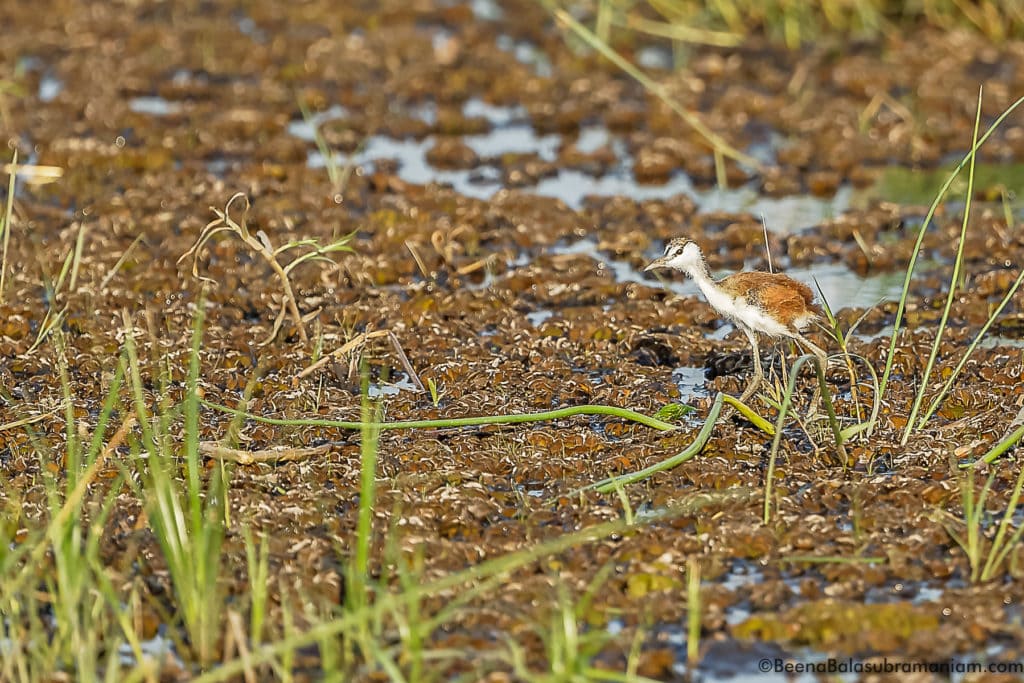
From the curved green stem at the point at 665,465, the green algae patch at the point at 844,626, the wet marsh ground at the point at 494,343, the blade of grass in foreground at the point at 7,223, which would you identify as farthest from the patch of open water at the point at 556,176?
the green algae patch at the point at 844,626

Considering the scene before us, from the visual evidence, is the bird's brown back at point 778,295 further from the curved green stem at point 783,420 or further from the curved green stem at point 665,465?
the curved green stem at point 665,465

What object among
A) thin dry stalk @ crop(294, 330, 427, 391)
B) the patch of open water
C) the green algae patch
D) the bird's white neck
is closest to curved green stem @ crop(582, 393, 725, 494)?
the bird's white neck

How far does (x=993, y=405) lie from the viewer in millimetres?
6742

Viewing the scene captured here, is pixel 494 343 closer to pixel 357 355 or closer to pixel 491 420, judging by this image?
pixel 357 355

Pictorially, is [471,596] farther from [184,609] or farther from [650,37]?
[650,37]

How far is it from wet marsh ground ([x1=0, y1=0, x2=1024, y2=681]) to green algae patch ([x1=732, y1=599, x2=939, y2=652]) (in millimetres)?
15

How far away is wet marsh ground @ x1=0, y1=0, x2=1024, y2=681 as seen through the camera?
5.07 m

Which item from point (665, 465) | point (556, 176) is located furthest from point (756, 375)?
point (556, 176)

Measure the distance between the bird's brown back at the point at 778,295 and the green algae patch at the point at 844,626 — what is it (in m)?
1.67

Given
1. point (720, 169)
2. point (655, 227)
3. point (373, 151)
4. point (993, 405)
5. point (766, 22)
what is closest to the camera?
point (993, 405)

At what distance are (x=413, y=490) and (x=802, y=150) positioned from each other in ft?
18.7

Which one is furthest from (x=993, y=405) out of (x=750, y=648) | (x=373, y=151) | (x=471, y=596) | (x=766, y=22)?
(x=766, y=22)

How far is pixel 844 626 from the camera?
16.5 feet

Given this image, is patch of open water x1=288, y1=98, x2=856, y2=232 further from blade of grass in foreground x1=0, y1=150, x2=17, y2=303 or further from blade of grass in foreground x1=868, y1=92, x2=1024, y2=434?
blade of grass in foreground x1=868, y1=92, x2=1024, y2=434
